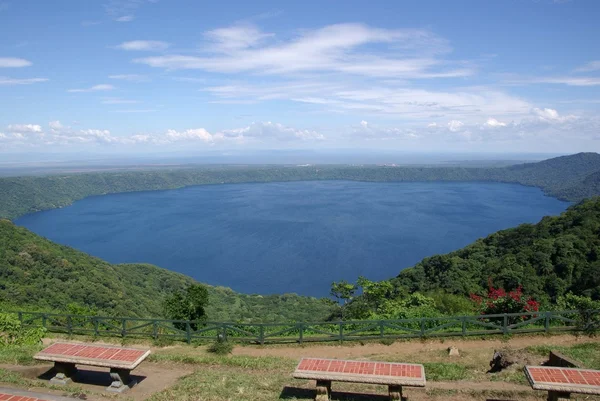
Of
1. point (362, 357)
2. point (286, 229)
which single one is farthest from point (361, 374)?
point (286, 229)

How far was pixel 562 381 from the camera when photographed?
6.46 m

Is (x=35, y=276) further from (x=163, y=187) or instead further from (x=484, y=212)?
(x=163, y=187)

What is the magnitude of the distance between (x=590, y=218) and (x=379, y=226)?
6690 cm

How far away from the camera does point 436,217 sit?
113m

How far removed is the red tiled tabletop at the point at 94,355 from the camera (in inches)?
311

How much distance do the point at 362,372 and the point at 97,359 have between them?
4.72 m

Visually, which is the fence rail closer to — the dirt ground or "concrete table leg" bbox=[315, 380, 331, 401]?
the dirt ground

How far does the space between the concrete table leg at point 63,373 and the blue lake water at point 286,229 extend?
181ft

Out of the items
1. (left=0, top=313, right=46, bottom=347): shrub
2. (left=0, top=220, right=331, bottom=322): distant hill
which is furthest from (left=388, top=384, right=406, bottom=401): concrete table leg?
(left=0, top=220, right=331, bottom=322): distant hill

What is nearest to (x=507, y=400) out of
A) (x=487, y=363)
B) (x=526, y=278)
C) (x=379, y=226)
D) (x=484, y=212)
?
(x=487, y=363)

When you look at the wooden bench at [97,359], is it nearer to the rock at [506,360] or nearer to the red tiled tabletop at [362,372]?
the red tiled tabletop at [362,372]

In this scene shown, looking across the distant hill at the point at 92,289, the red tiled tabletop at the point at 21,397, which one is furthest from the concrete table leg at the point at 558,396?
the distant hill at the point at 92,289

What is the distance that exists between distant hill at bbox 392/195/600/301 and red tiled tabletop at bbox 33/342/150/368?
24440 millimetres

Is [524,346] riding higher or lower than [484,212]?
higher
